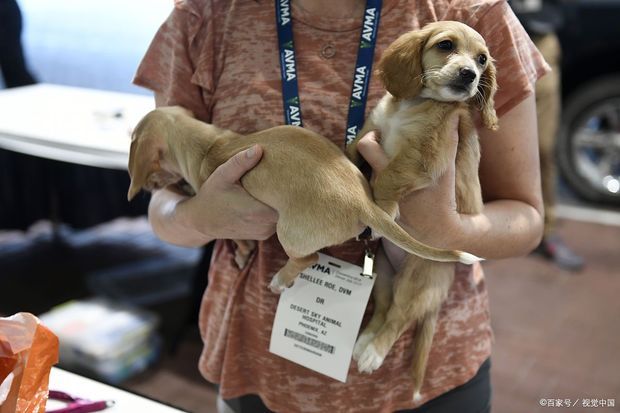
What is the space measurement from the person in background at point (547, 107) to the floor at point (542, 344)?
10 centimetres

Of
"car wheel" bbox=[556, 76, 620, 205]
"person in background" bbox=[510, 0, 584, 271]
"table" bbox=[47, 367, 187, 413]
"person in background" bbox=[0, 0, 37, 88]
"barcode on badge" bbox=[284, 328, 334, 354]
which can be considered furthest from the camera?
"car wheel" bbox=[556, 76, 620, 205]

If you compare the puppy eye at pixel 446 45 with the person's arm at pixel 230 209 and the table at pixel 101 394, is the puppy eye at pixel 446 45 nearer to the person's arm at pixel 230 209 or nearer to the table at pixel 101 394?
the person's arm at pixel 230 209

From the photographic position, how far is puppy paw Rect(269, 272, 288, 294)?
0.94 meters

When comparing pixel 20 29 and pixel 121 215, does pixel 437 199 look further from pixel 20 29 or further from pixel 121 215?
pixel 121 215

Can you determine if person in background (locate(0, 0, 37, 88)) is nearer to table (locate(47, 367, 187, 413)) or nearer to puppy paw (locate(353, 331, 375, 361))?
table (locate(47, 367, 187, 413))

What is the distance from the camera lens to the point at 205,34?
3.22ft

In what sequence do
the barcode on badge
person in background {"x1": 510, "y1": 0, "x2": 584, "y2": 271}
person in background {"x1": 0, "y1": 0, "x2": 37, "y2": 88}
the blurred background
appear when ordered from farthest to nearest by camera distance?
person in background {"x1": 510, "y1": 0, "x2": 584, "y2": 271}
the blurred background
person in background {"x1": 0, "y1": 0, "x2": 37, "y2": 88}
the barcode on badge

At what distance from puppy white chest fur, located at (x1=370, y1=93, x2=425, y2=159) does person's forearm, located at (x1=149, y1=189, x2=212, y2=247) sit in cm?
34

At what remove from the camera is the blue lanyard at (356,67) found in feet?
2.94

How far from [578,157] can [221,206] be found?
4175mm

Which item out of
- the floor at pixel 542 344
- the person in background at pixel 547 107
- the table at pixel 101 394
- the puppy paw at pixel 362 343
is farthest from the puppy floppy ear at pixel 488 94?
the person in background at pixel 547 107

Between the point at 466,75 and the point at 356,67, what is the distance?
0.69ft

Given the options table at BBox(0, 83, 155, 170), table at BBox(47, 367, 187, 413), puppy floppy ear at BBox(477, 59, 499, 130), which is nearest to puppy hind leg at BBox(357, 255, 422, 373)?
puppy floppy ear at BBox(477, 59, 499, 130)

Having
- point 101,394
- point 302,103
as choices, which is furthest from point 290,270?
point 101,394
